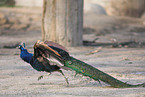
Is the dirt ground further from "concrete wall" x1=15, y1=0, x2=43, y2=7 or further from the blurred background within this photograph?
"concrete wall" x1=15, y1=0, x2=43, y2=7

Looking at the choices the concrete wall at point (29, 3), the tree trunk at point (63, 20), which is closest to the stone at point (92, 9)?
the concrete wall at point (29, 3)

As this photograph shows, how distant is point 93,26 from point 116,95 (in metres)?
6.30

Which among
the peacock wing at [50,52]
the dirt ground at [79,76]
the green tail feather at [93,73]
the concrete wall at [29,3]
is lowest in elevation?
the dirt ground at [79,76]

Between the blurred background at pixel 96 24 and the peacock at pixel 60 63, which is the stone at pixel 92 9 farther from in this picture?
the peacock at pixel 60 63

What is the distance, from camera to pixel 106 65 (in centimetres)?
354

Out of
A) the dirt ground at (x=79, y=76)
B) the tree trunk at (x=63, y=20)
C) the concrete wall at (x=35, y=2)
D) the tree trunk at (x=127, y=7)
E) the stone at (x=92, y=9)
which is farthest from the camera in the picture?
the concrete wall at (x=35, y=2)

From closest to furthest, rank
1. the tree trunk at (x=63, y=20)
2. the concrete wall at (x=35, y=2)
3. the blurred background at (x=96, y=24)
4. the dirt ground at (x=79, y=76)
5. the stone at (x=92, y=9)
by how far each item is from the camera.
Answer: the dirt ground at (x=79, y=76) < the tree trunk at (x=63, y=20) < the blurred background at (x=96, y=24) < the stone at (x=92, y=9) < the concrete wall at (x=35, y=2)

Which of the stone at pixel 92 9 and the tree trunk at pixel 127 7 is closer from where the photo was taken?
the stone at pixel 92 9

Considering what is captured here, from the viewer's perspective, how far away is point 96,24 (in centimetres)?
869

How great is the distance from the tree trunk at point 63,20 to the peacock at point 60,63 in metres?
2.23

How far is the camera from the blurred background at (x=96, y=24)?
6016 millimetres

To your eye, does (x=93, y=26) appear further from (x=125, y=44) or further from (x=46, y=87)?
(x=46, y=87)

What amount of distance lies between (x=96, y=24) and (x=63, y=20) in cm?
411

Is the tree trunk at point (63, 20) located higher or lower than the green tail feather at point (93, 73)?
higher
